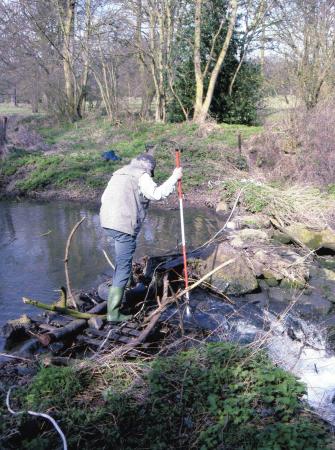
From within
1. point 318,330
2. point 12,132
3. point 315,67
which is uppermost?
point 315,67

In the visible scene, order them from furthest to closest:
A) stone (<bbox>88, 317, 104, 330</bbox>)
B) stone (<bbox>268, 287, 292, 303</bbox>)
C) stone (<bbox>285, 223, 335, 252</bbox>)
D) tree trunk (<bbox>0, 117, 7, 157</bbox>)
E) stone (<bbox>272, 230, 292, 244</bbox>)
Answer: tree trunk (<bbox>0, 117, 7, 157</bbox>) < stone (<bbox>272, 230, 292, 244</bbox>) < stone (<bbox>285, 223, 335, 252</bbox>) < stone (<bbox>268, 287, 292, 303</bbox>) < stone (<bbox>88, 317, 104, 330</bbox>)

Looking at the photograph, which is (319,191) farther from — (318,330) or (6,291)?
(6,291)

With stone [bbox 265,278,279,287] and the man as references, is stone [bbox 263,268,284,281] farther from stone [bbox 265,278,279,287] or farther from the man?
the man

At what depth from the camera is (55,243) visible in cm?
1101

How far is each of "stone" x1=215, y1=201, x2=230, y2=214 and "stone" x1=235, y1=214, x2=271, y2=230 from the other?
1792 millimetres

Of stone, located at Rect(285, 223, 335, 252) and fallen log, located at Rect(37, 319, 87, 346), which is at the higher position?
fallen log, located at Rect(37, 319, 87, 346)

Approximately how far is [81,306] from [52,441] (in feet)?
10.1

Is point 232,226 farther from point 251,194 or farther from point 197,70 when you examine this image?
point 197,70

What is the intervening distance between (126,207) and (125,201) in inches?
3.1

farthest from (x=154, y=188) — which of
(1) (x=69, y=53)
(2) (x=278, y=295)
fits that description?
(1) (x=69, y=53)

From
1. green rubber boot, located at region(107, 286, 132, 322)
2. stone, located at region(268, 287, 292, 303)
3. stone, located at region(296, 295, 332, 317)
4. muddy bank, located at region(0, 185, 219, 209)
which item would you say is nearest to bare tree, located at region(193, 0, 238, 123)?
muddy bank, located at region(0, 185, 219, 209)

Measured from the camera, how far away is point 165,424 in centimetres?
418

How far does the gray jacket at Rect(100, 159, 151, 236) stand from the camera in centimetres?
604

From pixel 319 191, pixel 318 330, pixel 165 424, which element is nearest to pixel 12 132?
pixel 319 191
